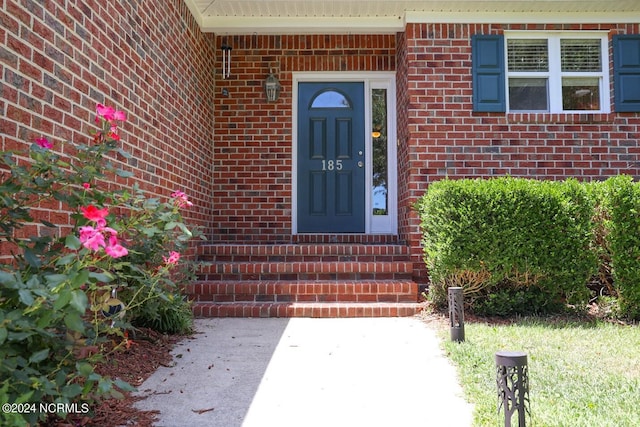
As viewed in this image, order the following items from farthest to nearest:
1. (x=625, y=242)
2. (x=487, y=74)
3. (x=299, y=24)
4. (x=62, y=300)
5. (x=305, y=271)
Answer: (x=299, y=24) → (x=487, y=74) → (x=305, y=271) → (x=625, y=242) → (x=62, y=300)

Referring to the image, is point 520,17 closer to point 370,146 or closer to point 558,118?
point 558,118

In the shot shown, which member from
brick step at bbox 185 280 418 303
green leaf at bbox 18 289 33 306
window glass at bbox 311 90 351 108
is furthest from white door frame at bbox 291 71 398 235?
green leaf at bbox 18 289 33 306

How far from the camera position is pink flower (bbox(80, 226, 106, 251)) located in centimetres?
158

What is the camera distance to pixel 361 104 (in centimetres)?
676

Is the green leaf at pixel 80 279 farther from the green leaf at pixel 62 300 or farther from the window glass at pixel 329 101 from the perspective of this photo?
the window glass at pixel 329 101

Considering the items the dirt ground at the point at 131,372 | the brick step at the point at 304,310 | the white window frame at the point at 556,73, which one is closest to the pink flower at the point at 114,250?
the dirt ground at the point at 131,372

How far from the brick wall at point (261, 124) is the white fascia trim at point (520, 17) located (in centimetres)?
99

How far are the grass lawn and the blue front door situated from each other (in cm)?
266

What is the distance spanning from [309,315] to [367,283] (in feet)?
2.33

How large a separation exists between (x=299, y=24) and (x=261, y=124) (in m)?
1.36

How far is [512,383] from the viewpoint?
2012mm

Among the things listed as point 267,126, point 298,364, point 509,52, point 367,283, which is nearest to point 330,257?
point 367,283

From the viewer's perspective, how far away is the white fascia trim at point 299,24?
19.6ft

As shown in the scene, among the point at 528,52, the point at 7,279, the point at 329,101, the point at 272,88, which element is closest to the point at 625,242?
the point at 528,52
